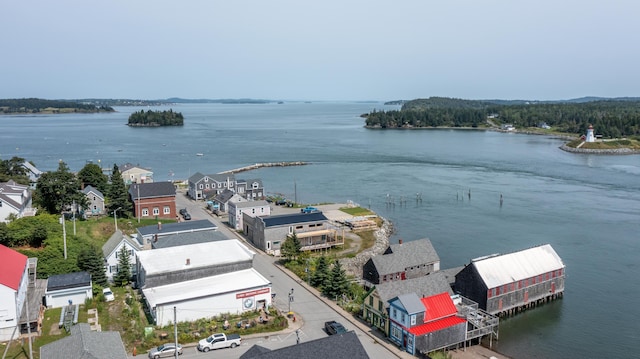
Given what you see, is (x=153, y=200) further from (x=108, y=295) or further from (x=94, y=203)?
(x=108, y=295)

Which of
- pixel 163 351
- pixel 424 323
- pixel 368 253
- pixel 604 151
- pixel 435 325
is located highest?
pixel 604 151

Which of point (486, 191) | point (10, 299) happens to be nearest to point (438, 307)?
point (10, 299)

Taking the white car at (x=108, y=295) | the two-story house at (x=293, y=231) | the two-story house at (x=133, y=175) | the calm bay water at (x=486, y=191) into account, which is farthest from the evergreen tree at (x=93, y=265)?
the two-story house at (x=133, y=175)

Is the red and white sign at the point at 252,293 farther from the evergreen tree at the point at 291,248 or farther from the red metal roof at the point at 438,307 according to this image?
the red metal roof at the point at 438,307

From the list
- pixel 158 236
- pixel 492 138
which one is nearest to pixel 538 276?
pixel 158 236

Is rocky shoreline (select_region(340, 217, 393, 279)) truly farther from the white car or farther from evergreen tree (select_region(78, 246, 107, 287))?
evergreen tree (select_region(78, 246, 107, 287))

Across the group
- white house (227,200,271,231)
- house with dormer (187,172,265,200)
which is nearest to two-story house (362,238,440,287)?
white house (227,200,271,231)
